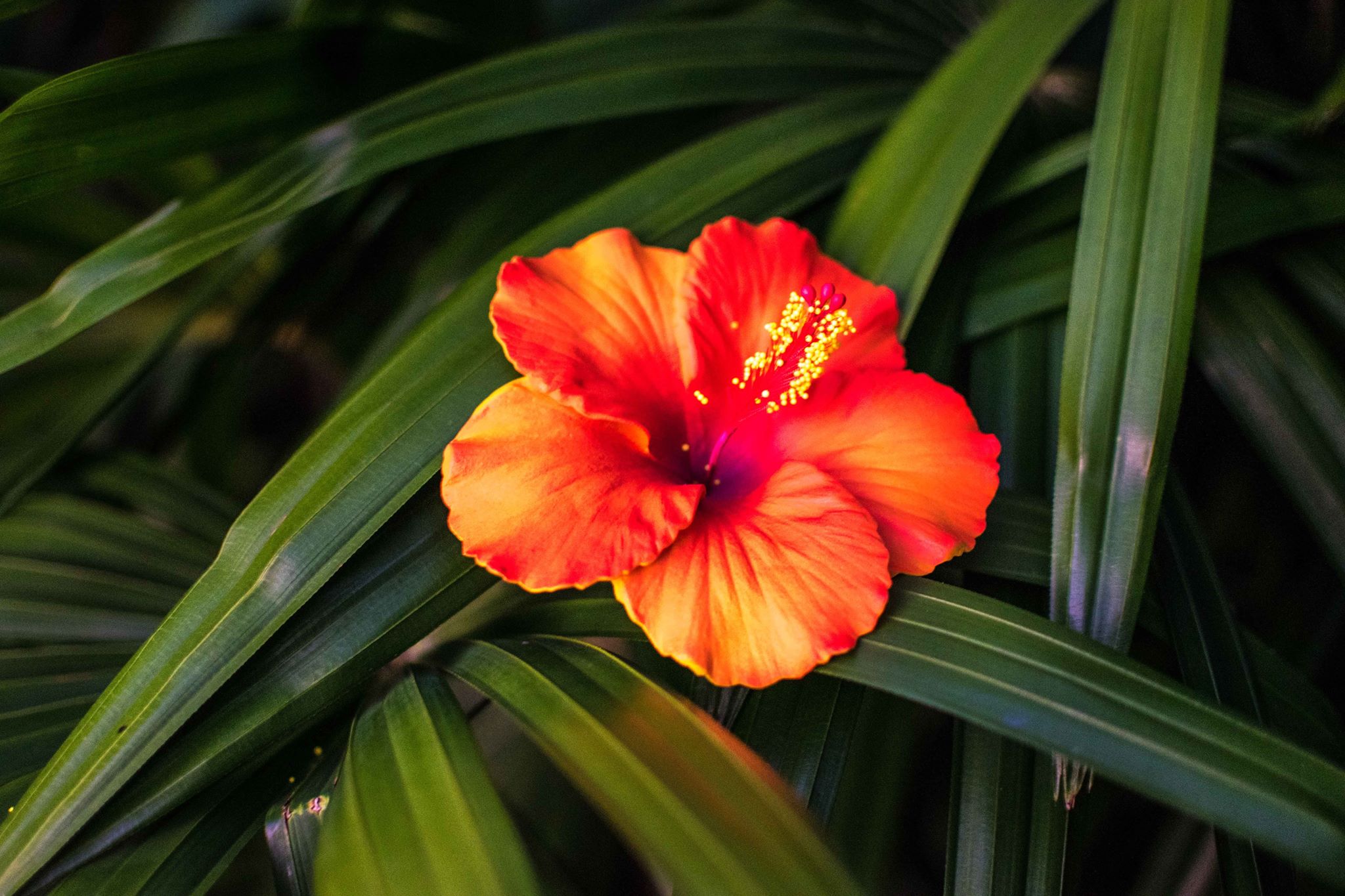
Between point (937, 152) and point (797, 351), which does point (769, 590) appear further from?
point (937, 152)

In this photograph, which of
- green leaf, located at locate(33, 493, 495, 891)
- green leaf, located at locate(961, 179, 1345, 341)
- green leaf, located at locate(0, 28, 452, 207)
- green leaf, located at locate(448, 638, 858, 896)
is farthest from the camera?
green leaf, located at locate(961, 179, 1345, 341)

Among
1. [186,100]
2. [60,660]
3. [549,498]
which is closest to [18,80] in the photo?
[186,100]

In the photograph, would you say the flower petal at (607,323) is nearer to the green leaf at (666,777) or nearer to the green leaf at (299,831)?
the green leaf at (666,777)

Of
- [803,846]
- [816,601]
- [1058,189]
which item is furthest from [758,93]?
[803,846]

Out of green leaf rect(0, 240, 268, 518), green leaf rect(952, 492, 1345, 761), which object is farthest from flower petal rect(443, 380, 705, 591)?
green leaf rect(0, 240, 268, 518)

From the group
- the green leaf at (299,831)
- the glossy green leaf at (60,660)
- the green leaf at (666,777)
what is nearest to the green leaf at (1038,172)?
the green leaf at (666,777)

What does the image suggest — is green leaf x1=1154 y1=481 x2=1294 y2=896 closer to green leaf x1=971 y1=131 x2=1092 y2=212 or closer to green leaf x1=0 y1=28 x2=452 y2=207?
green leaf x1=971 y1=131 x2=1092 y2=212

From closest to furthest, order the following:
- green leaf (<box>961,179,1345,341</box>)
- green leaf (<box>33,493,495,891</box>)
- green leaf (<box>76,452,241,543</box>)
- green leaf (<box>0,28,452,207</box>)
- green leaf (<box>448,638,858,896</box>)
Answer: green leaf (<box>448,638,858,896</box>)
green leaf (<box>33,493,495,891</box>)
green leaf (<box>0,28,452,207</box>)
green leaf (<box>961,179,1345,341</box>)
green leaf (<box>76,452,241,543</box>)
